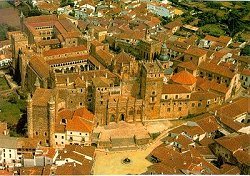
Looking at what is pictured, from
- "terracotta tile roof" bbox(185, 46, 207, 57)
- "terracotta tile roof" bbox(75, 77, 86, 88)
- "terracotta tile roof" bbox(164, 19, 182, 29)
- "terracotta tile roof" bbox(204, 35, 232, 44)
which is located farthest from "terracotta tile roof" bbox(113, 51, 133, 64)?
"terracotta tile roof" bbox(164, 19, 182, 29)

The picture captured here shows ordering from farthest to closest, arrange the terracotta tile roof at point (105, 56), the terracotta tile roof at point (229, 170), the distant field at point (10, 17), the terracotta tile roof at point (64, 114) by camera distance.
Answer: the distant field at point (10, 17) < the terracotta tile roof at point (105, 56) < the terracotta tile roof at point (64, 114) < the terracotta tile roof at point (229, 170)

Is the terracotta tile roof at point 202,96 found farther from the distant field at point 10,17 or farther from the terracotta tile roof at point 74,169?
the distant field at point 10,17

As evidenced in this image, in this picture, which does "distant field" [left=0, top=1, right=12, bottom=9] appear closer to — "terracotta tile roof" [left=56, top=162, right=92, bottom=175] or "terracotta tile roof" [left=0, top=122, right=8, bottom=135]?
"terracotta tile roof" [left=0, top=122, right=8, bottom=135]

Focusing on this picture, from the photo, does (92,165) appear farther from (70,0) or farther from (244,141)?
(70,0)

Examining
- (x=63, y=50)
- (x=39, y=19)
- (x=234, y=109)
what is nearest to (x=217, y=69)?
(x=234, y=109)

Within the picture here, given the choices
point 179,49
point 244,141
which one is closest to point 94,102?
point 244,141

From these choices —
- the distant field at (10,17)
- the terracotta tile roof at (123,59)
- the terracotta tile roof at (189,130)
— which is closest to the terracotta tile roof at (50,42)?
the terracotta tile roof at (123,59)

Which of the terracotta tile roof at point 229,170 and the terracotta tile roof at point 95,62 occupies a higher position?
the terracotta tile roof at point 95,62
